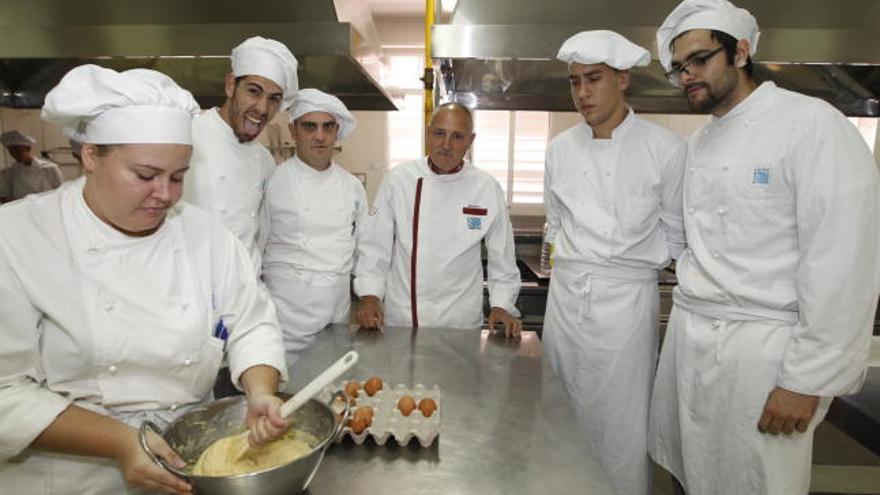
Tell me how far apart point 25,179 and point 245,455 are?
17.1ft

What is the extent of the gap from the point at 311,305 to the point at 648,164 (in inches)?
51.2

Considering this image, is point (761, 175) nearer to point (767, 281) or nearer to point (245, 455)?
point (767, 281)

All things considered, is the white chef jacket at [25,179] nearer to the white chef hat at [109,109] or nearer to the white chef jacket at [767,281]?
the white chef hat at [109,109]

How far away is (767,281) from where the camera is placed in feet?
4.49

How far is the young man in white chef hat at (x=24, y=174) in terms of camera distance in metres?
4.71

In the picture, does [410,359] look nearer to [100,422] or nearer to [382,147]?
[100,422]

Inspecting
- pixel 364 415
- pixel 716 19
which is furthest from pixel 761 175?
pixel 364 415

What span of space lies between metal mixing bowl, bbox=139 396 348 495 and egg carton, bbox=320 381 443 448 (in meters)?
0.11

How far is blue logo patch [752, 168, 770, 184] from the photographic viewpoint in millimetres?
1365

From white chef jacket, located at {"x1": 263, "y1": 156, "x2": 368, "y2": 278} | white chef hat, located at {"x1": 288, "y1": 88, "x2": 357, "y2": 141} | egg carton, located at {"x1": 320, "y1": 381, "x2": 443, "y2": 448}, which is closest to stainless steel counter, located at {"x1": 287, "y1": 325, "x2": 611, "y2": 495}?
egg carton, located at {"x1": 320, "y1": 381, "x2": 443, "y2": 448}

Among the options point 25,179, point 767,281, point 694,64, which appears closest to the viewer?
point 767,281

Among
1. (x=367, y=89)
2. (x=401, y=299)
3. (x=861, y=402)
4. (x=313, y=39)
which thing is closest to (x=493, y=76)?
(x=367, y=89)

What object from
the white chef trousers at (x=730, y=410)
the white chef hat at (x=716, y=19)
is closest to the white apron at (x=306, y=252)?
the white chef trousers at (x=730, y=410)

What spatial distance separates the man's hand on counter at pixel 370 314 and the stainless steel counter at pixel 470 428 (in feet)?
0.27
